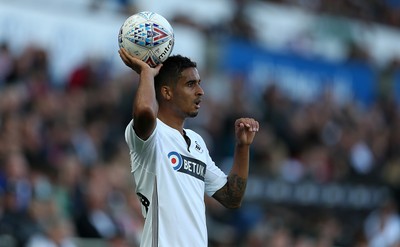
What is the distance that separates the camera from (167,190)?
6.32 meters

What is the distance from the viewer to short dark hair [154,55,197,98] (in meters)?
6.56

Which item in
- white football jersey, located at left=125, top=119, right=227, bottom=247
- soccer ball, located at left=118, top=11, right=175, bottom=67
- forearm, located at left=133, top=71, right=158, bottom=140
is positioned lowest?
white football jersey, located at left=125, top=119, right=227, bottom=247

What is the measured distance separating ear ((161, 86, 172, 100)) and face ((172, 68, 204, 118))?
0.03 metres

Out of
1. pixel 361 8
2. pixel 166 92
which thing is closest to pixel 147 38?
pixel 166 92

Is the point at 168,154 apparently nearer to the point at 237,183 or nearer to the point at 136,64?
the point at 136,64

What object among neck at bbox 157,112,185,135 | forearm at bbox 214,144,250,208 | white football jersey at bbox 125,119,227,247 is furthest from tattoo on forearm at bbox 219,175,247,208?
neck at bbox 157,112,185,135

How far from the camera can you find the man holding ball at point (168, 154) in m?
6.16

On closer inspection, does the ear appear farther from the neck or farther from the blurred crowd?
the blurred crowd

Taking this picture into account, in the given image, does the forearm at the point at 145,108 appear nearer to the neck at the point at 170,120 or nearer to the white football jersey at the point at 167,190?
the white football jersey at the point at 167,190

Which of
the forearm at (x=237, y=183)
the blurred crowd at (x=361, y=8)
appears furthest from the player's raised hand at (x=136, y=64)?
the blurred crowd at (x=361, y=8)

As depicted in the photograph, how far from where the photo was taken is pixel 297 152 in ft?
54.7

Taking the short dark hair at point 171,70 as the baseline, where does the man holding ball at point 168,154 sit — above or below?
below

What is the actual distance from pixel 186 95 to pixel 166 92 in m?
0.13

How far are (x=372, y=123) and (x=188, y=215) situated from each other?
43.5 ft
